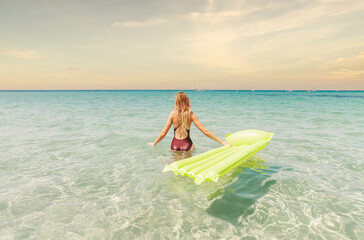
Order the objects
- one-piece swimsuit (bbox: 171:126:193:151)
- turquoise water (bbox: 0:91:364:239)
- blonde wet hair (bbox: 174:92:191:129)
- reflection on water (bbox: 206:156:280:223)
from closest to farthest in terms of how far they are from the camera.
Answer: turquoise water (bbox: 0:91:364:239) < reflection on water (bbox: 206:156:280:223) < blonde wet hair (bbox: 174:92:191:129) < one-piece swimsuit (bbox: 171:126:193:151)

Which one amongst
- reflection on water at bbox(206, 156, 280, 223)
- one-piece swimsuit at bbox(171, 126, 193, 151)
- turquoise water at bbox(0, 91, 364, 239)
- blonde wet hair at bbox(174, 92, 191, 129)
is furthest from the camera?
one-piece swimsuit at bbox(171, 126, 193, 151)

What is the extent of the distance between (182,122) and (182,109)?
0.28m

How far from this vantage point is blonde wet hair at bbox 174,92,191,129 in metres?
4.25

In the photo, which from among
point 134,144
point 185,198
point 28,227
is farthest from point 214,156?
point 134,144

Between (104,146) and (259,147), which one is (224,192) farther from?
(104,146)

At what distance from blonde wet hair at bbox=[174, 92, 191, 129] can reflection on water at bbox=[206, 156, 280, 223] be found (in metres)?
1.37

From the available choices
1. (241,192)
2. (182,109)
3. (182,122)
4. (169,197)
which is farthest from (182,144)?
(241,192)

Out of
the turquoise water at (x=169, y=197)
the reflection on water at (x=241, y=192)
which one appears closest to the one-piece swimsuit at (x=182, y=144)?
the turquoise water at (x=169, y=197)

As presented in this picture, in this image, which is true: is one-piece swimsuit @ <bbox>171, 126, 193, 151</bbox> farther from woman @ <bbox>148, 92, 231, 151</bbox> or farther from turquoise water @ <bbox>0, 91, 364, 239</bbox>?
turquoise water @ <bbox>0, 91, 364, 239</bbox>

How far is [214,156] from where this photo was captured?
12.8 feet

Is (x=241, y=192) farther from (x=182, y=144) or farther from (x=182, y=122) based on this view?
(x=182, y=122)

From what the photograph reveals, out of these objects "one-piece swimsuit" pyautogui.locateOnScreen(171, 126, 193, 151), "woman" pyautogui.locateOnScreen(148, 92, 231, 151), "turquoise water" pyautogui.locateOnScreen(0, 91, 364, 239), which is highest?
"woman" pyautogui.locateOnScreen(148, 92, 231, 151)

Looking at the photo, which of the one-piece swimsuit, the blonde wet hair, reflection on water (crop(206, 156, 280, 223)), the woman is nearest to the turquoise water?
reflection on water (crop(206, 156, 280, 223))

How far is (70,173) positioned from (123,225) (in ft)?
7.41
